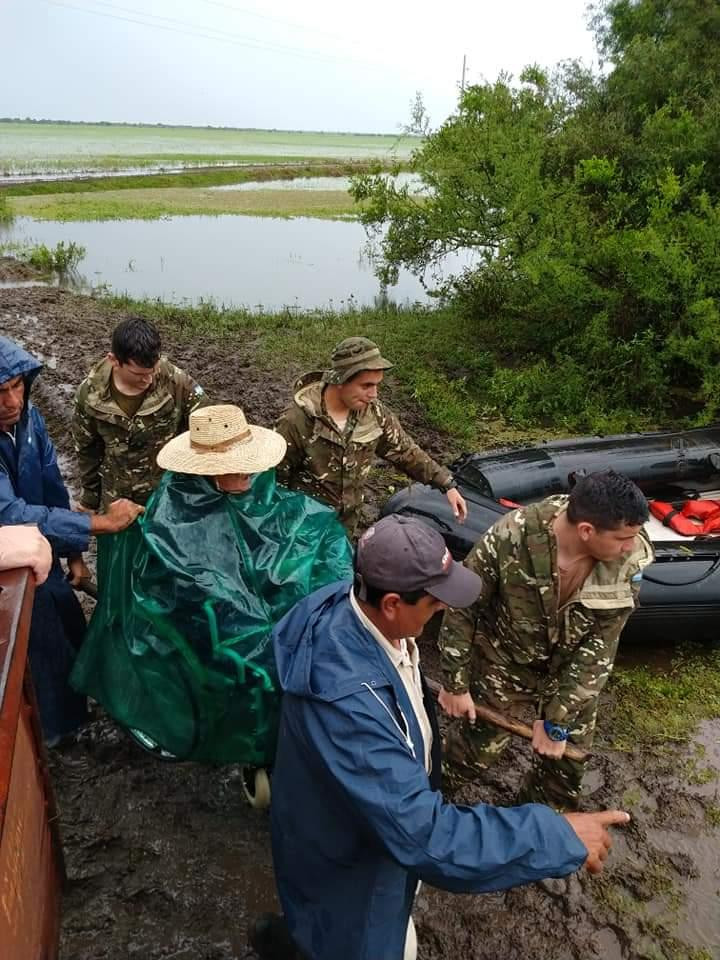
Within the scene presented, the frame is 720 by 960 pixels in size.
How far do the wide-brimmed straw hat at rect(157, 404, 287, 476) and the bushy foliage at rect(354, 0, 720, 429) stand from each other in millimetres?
5924

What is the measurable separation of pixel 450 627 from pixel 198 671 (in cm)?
100

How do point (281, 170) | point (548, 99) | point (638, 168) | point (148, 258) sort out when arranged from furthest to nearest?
point (281, 170) → point (148, 258) → point (548, 99) → point (638, 168)

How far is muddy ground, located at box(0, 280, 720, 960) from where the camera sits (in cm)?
261

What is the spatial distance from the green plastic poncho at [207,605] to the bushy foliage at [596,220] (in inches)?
238

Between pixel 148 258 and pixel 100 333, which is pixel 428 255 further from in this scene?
pixel 148 258

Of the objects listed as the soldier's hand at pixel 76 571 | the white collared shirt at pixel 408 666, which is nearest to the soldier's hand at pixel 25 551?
the white collared shirt at pixel 408 666

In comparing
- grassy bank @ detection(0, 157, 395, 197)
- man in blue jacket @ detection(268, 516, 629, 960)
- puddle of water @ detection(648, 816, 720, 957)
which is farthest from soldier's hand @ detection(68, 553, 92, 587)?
grassy bank @ detection(0, 157, 395, 197)

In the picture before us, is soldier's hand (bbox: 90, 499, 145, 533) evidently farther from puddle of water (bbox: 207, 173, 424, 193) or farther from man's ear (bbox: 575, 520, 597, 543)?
puddle of water (bbox: 207, 173, 424, 193)

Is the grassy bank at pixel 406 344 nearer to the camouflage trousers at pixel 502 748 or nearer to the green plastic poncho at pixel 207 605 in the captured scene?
the camouflage trousers at pixel 502 748

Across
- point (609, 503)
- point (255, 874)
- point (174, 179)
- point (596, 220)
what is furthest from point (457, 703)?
point (174, 179)

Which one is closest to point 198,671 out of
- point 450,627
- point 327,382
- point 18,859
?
point 18,859

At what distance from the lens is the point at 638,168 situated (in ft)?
29.3

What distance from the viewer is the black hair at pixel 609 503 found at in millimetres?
2217

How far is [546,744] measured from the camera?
2.63 metres
